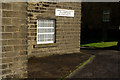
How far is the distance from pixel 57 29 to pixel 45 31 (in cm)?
84

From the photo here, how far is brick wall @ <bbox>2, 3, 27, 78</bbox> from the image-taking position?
16.8ft

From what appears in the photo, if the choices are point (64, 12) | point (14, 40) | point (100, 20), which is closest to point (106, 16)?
point (100, 20)

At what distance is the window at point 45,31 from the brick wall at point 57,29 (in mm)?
290

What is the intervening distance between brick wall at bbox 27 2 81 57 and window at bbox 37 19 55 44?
0.29 m

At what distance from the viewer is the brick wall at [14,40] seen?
202 inches

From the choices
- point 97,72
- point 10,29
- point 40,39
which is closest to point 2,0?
point 10,29

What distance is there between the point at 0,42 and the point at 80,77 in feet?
10.2

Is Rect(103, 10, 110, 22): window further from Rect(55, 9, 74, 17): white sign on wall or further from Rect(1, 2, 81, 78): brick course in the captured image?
Rect(55, 9, 74, 17): white sign on wall

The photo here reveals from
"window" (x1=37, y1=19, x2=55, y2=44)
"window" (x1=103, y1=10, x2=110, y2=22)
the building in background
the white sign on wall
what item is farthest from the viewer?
"window" (x1=103, y1=10, x2=110, y2=22)

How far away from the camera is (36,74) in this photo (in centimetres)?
626

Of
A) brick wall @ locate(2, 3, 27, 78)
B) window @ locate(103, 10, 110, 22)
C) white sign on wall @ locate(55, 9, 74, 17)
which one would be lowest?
brick wall @ locate(2, 3, 27, 78)

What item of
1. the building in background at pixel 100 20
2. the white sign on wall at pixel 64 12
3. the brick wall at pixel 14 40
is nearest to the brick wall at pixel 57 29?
the white sign on wall at pixel 64 12

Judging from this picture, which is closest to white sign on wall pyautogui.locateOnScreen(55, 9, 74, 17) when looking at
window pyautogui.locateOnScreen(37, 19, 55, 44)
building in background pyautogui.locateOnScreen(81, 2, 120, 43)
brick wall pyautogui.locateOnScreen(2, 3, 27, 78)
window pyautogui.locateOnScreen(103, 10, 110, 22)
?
window pyautogui.locateOnScreen(37, 19, 55, 44)

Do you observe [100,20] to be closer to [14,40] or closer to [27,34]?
[27,34]
